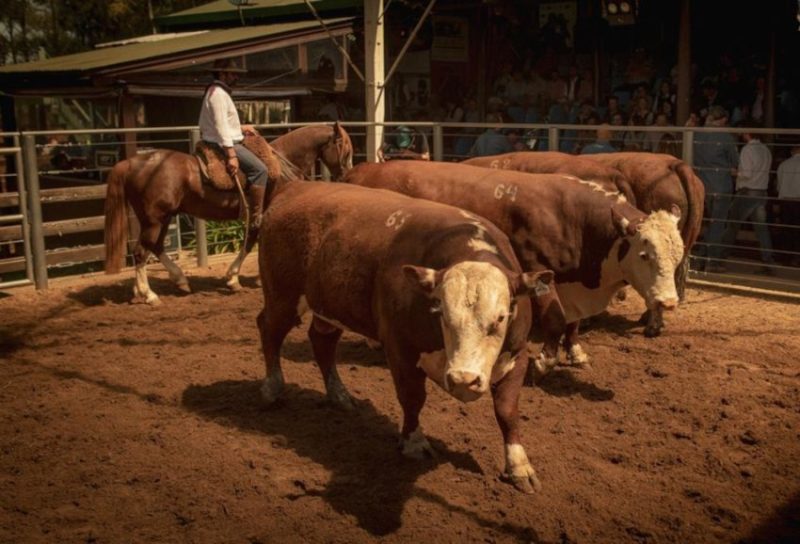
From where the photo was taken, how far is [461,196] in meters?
7.31

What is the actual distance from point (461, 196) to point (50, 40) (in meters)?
24.3

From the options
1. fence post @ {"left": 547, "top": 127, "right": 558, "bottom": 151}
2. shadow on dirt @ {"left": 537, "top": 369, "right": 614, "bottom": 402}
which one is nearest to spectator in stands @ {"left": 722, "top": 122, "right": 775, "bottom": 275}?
fence post @ {"left": 547, "top": 127, "right": 558, "bottom": 151}

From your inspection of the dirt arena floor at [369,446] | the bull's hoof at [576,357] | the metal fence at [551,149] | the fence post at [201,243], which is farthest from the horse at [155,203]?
the bull's hoof at [576,357]

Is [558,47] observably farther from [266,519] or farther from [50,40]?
[50,40]

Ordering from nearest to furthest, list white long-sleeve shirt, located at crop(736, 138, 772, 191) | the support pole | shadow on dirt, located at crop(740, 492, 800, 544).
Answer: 1. shadow on dirt, located at crop(740, 492, 800, 544)
2. white long-sleeve shirt, located at crop(736, 138, 772, 191)
3. the support pole

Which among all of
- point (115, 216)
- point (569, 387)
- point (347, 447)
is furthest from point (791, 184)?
point (115, 216)

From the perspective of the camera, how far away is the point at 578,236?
6785 mm

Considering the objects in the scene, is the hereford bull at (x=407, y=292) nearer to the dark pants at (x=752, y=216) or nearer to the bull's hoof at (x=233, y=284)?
the bull's hoof at (x=233, y=284)

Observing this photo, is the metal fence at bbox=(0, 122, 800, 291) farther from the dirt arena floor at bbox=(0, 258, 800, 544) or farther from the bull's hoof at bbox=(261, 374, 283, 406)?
the bull's hoof at bbox=(261, 374, 283, 406)

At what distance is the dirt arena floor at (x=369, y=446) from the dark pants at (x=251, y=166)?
2.18 meters

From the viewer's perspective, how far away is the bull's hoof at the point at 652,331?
791 centimetres

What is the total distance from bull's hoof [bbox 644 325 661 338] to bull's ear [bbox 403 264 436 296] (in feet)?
13.2

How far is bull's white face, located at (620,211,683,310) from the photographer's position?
20.8 feet

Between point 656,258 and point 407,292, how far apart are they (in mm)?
2380
